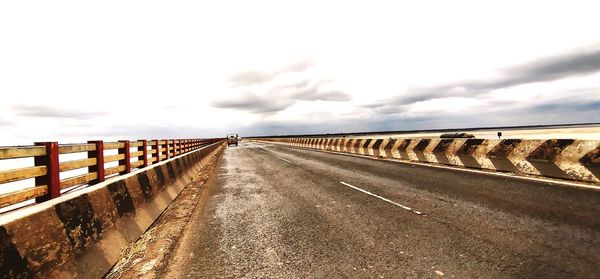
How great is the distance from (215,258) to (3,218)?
2163 millimetres

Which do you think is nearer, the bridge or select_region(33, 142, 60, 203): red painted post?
the bridge

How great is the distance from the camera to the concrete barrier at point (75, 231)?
2.96 m

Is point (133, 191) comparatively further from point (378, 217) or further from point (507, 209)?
point (507, 209)

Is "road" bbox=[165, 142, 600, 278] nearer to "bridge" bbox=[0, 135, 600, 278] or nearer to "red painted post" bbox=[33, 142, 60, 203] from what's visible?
"bridge" bbox=[0, 135, 600, 278]

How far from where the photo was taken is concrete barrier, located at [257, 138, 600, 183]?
811cm

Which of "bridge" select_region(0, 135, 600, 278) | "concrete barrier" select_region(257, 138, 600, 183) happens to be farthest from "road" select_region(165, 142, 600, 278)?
"concrete barrier" select_region(257, 138, 600, 183)

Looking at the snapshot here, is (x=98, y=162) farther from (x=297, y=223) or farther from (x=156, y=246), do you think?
(x=297, y=223)

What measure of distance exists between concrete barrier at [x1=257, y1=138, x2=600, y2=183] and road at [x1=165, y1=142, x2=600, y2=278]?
3.22 ft

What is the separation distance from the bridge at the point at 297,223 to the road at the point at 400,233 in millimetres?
23

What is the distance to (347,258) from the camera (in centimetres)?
416

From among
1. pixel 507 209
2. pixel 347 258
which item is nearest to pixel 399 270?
pixel 347 258

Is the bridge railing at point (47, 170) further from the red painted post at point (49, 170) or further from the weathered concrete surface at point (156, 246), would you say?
the weathered concrete surface at point (156, 246)

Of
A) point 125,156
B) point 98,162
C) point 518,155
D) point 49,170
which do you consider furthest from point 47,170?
point 518,155

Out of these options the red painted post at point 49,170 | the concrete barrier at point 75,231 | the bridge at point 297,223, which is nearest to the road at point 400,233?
the bridge at point 297,223
